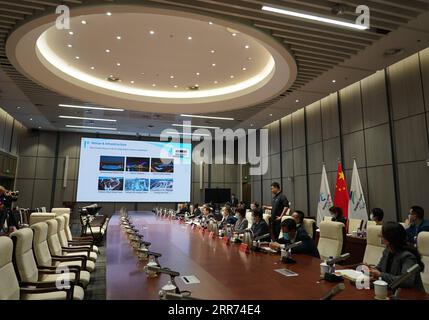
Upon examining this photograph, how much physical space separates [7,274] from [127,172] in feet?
34.0

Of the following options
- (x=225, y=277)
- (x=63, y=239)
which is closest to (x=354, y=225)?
(x=225, y=277)

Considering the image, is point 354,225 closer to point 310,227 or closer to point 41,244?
point 310,227

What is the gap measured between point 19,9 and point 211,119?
261 inches

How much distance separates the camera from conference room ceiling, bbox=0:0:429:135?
4090 millimetres

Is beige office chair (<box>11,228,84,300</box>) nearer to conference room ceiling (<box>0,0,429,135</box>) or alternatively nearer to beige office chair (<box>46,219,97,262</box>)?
beige office chair (<box>46,219,97,262</box>)

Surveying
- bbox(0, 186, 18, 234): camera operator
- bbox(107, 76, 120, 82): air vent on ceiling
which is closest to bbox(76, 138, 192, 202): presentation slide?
bbox(0, 186, 18, 234): camera operator

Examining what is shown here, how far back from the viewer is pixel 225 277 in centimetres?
219

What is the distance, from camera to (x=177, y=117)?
998 cm

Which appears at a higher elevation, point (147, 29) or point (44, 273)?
point (147, 29)

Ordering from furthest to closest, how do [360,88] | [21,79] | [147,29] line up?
[360,88], [21,79], [147,29]

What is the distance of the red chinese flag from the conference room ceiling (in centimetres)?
224

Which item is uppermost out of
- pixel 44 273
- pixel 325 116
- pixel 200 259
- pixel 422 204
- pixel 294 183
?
pixel 325 116
